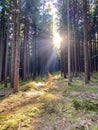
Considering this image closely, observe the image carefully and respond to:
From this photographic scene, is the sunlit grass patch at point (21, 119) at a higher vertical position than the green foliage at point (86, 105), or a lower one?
lower

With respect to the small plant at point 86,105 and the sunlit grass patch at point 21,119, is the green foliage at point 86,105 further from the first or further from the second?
the sunlit grass patch at point 21,119

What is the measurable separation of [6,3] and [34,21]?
5.58 m

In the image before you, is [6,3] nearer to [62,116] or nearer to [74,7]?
[74,7]

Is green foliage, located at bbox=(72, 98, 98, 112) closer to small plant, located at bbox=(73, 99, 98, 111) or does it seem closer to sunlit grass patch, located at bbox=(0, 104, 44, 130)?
small plant, located at bbox=(73, 99, 98, 111)

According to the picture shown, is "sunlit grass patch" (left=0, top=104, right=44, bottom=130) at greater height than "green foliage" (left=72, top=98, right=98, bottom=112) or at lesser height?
lesser

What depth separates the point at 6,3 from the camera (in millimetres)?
22016

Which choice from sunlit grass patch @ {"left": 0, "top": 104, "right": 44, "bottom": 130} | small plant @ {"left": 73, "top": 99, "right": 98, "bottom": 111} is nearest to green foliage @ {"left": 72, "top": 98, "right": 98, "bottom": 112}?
small plant @ {"left": 73, "top": 99, "right": 98, "bottom": 111}

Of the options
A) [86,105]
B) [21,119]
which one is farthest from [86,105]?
[21,119]

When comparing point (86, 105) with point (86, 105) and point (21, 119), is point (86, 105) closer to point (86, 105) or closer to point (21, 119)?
point (86, 105)

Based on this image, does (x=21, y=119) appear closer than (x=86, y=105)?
Yes

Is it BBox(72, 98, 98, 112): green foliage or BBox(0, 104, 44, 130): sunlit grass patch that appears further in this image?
BBox(72, 98, 98, 112): green foliage

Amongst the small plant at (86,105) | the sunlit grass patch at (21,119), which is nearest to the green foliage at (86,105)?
the small plant at (86,105)

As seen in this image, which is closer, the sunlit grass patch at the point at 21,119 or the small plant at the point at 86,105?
the sunlit grass patch at the point at 21,119

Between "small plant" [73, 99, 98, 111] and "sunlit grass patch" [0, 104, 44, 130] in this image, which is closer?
"sunlit grass patch" [0, 104, 44, 130]
